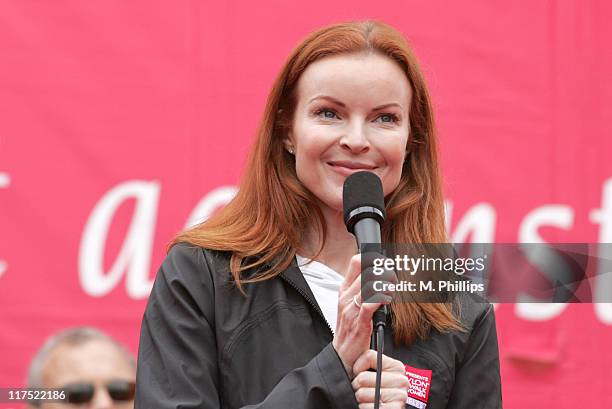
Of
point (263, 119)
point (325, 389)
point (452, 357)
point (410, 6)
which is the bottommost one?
point (325, 389)

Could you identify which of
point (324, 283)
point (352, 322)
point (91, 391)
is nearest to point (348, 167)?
point (324, 283)

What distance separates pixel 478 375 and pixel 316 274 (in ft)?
1.09

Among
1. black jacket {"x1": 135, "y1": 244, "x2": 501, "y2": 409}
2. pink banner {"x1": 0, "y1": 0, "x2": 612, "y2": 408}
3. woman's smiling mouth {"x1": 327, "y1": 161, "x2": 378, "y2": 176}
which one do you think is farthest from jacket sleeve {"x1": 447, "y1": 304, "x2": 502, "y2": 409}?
pink banner {"x1": 0, "y1": 0, "x2": 612, "y2": 408}

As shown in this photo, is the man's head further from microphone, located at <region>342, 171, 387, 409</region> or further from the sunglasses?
microphone, located at <region>342, 171, 387, 409</region>

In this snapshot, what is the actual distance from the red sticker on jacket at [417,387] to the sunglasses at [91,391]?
3.31ft

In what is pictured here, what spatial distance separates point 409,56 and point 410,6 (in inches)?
53.3

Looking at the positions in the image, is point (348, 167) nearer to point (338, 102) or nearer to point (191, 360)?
point (338, 102)

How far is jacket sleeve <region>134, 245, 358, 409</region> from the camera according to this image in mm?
1448

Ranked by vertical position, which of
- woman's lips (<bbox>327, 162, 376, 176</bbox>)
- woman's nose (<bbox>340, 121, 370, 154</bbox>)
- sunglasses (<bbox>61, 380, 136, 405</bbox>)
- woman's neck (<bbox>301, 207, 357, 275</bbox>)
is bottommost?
sunglasses (<bbox>61, 380, 136, 405</bbox>)

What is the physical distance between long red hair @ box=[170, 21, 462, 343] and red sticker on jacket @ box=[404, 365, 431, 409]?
6 centimetres

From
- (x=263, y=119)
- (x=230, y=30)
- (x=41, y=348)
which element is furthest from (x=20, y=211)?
(x=263, y=119)

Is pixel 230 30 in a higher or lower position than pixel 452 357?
higher

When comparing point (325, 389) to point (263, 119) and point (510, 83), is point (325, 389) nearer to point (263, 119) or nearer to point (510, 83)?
point (263, 119)

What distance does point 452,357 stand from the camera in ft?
5.42
